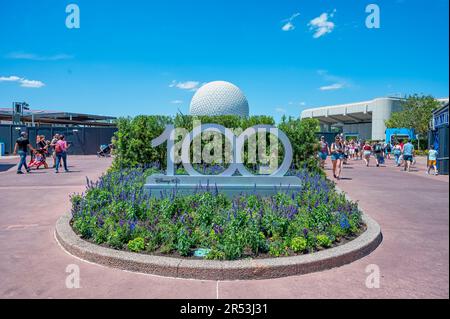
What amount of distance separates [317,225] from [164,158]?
714 centimetres

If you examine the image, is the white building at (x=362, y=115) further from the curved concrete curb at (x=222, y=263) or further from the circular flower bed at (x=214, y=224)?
the curved concrete curb at (x=222, y=263)

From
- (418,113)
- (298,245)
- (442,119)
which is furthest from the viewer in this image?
(418,113)

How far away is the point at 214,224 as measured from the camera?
16.6ft

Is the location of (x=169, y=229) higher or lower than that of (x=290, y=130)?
lower

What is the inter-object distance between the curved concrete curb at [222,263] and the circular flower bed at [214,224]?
21 centimetres

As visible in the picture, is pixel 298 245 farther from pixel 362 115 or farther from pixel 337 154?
pixel 362 115

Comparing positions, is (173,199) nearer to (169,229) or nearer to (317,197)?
(169,229)

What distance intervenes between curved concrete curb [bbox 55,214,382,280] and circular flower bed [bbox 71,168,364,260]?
211mm

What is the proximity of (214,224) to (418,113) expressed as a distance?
44.1m

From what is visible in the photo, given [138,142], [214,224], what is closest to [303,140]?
[138,142]

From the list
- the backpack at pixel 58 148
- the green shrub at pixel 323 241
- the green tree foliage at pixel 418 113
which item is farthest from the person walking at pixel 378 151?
the green tree foliage at pixel 418 113

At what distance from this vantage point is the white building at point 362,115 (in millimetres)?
61312

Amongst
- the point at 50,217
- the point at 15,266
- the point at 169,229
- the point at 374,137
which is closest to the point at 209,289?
the point at 169,229

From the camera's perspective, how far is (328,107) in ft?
258
